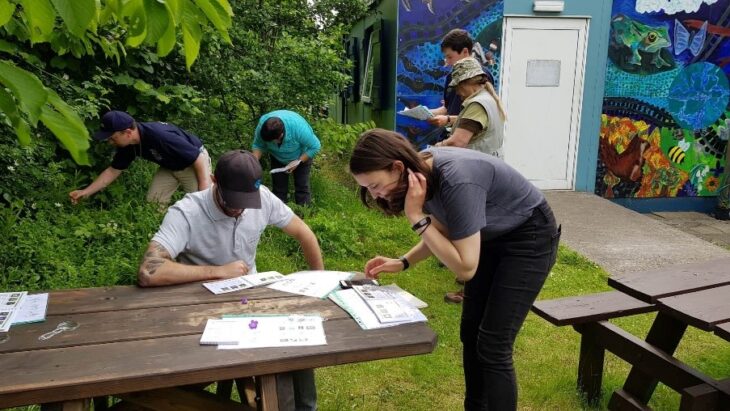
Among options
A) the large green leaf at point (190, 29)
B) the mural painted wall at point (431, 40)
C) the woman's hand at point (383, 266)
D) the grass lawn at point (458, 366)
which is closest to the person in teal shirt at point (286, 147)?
the grass lawn at point (458, 366)

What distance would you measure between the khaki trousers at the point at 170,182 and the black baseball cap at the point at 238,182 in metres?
2.18

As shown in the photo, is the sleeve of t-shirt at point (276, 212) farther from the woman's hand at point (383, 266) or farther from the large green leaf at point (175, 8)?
the large green leaf at point (175, 8)

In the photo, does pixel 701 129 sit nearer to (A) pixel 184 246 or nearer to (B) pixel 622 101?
(B) pixel 622 101

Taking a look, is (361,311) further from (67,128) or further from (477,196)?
(67,128)

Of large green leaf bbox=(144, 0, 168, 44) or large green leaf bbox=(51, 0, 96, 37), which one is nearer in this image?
large green leaf bbox=(51, 0, 96, 37)

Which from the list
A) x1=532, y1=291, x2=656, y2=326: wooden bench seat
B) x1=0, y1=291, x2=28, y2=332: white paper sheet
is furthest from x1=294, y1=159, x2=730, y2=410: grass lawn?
x1=0, y1=291, x2=28, y2=332: white paper sheet

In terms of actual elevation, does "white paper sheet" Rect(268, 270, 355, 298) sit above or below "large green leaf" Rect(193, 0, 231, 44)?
below

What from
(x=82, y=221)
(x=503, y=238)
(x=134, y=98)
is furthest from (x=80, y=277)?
(x=503, y=238)

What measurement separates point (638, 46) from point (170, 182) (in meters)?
6.12

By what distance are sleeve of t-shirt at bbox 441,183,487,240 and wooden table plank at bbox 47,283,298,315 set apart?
2.55 feet

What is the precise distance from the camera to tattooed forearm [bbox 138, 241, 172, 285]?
2.47 m

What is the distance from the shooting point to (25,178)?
181 inches

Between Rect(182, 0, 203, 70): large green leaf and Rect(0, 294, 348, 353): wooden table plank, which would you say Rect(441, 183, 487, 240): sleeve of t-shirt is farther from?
Rect(182, 0, 203, 70): large green leaf

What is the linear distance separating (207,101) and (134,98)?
2.91 feet
